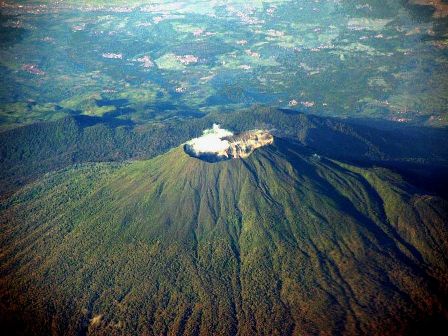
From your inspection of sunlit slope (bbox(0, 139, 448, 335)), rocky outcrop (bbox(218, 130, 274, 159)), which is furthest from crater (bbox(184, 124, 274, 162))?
sunlit slope (bbox(0, 139, 448, 335))

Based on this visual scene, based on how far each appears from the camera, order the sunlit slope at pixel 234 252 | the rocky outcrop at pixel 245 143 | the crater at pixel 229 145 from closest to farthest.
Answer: the sunlit slope at pixel 234 252 → the rocky outcrop at pixel 245 143 → the crater at pixel 229 145

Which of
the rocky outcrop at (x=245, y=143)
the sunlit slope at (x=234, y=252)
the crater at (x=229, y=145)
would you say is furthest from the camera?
the crater at (x=229, y=145)

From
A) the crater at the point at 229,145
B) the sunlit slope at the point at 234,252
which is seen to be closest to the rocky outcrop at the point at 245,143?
the crater at the point at 229,145

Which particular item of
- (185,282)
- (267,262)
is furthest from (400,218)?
(185,282)

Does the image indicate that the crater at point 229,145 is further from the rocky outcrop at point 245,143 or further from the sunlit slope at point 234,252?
the sunlit slope at point 234,252

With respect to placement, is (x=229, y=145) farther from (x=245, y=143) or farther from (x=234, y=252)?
(x=234, y=252)
